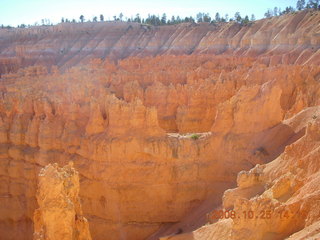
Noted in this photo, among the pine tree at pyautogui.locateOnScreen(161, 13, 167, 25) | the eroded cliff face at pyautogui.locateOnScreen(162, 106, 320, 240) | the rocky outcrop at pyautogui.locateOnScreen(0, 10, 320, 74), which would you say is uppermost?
the pine tree at pyautogui.locateOnScreen(161, 13, 167, 25)

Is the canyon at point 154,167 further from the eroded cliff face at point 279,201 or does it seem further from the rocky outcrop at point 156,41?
the rocky outcrop at point 156,41

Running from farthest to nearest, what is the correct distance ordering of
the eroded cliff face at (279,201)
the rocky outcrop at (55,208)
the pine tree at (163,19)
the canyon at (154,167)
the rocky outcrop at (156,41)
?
the pine tree at (163,19), the rocky outcrop at (156,41), the canyon at (154,167), the rocky outcrop at (55,208), the eroded cliff face at (279,201)

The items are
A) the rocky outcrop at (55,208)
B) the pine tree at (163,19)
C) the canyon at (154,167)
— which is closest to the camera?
the rocky outcrop at (55,208)

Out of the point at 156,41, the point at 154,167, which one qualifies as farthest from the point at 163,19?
the point at 154,167

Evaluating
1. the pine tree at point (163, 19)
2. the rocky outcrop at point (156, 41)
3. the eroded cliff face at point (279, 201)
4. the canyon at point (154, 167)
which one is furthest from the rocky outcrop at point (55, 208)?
the pine tree at point (163, 19)

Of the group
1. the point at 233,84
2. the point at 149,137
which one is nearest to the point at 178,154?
the point at 149,137

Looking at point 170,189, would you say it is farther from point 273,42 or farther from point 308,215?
point 273,42

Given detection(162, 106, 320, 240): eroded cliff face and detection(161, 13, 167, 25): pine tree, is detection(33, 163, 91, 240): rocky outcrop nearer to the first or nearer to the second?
detection(162, 106, 320, 240): eroded cliff face

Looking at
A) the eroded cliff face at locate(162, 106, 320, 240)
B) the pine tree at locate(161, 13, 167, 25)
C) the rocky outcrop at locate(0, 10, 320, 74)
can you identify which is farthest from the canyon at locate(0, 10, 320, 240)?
the pine tree at locate(161, 13, 167, 25)

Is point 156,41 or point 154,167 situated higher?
point 156,41

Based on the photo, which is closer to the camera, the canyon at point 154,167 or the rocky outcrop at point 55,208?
the rocky outcrop at point 55,208

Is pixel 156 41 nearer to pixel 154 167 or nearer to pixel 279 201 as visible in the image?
pixel 154 167

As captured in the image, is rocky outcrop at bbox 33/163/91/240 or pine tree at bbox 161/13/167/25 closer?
rocky outcrop at bbox 33/163/91/240

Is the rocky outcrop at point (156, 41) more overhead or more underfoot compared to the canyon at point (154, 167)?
more overhead
